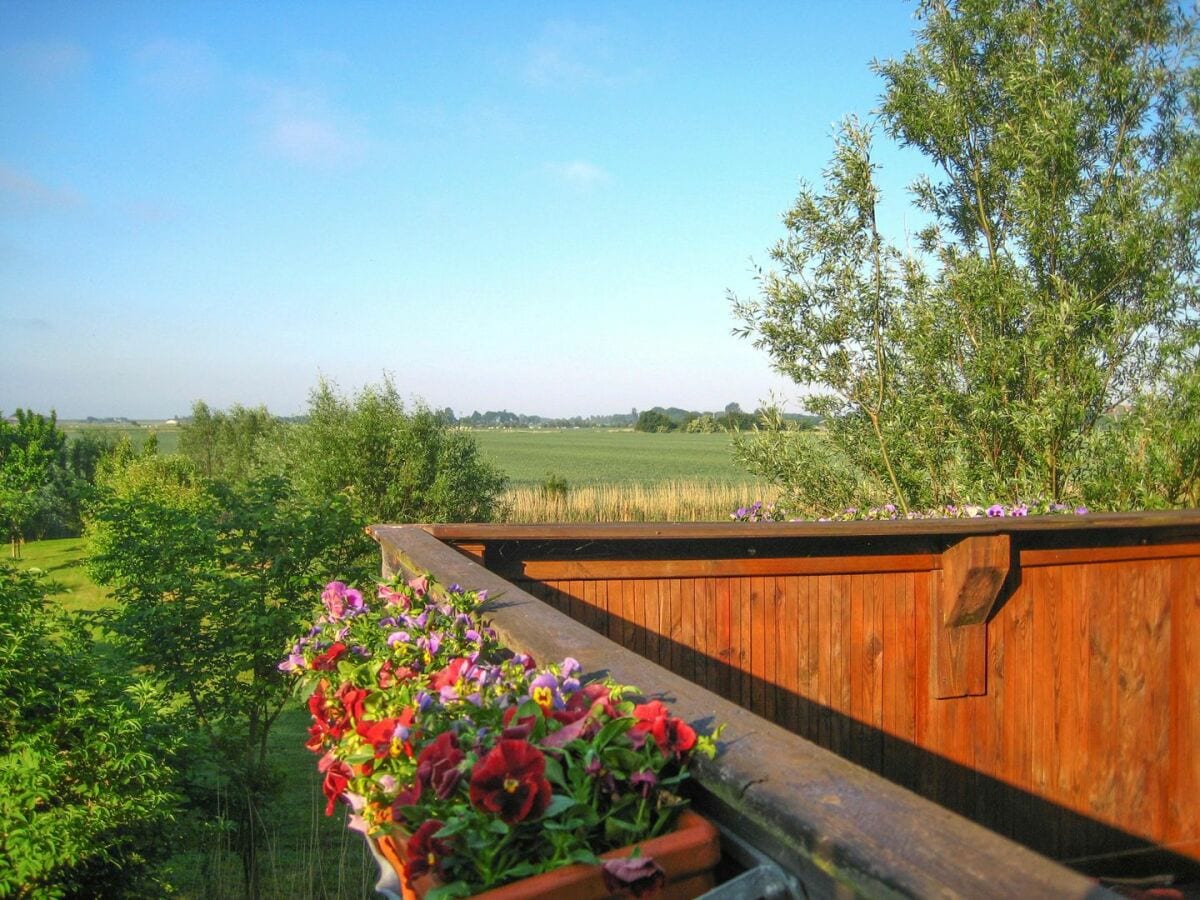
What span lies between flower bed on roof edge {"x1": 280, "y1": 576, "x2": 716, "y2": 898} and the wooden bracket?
7.85 feet

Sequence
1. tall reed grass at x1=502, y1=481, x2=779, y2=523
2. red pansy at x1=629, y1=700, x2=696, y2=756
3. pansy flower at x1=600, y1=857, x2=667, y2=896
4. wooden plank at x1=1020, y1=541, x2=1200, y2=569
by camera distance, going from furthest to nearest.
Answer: tall reed grass at x1=502, y1=481, x2=779, y2=523 → wooden plank at x1=1020, y1=541, x2=1200, y2=569 → red pansy at x1=629, y1=700, x2=696, y2=756 → pansy flower at x1=600, y1=857, x2=667, y2=896

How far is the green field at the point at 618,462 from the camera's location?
4575 cm

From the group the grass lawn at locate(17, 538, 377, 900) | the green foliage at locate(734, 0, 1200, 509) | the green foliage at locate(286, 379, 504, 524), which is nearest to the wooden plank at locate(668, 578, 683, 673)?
the grass lawn at locate(17, 538, 377, 900)

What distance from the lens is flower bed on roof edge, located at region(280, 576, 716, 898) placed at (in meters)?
1.05

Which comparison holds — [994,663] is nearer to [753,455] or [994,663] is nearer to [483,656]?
[483,656]

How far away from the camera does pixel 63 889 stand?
112 inches

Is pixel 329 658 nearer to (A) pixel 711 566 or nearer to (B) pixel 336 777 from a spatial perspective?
(B) pixel 336 777

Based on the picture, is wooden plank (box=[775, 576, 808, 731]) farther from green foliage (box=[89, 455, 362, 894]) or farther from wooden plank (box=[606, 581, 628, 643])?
green foliage (box=[89, 455, 362, 894])

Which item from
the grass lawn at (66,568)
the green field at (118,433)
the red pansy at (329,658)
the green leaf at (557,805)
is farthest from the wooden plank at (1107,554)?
the green field at (118,433)

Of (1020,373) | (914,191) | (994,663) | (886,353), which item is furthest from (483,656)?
(914,191)

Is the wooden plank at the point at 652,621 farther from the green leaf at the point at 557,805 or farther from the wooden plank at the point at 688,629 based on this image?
the green leaf at the point at 557,805

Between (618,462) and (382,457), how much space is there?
47.1m

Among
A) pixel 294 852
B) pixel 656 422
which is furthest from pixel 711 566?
pixel 656 422

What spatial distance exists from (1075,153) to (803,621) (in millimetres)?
5895
